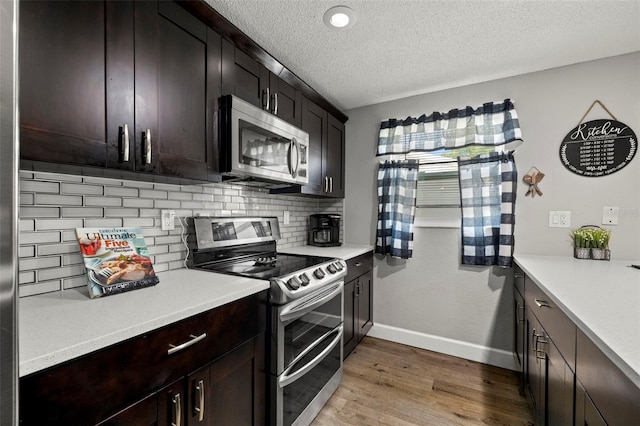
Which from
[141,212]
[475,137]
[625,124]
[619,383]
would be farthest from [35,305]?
[625,124]

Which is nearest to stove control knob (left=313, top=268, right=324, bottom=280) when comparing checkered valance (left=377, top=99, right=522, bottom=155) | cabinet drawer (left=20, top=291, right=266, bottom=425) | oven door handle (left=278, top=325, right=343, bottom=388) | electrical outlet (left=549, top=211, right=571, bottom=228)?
oven door handle (left=278, top=325, right=343, bottom=388)

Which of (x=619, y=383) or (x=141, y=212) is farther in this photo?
(x=141, y=212)

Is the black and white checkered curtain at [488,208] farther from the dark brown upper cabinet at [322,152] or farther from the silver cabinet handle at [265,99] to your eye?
the silver cabinet handle at [265,99]

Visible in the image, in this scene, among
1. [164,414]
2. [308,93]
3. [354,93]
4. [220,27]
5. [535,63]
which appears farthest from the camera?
[354,93]

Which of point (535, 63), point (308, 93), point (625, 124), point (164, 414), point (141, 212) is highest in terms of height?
point (535, 63)

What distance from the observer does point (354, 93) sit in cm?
273

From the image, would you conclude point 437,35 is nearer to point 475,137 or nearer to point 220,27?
point 475,137

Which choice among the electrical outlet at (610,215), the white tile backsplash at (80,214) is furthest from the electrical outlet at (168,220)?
the electrical outlet at (610,215)

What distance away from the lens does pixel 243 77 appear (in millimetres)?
1744

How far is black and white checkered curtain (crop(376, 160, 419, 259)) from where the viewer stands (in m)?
2.72

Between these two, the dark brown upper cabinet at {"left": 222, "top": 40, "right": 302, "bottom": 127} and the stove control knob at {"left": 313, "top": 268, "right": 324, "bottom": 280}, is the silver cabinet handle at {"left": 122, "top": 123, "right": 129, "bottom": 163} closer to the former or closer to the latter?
the dark brown upper cabinet at {"left": 222, "top": 40, "right": 302, "bottom": 127}

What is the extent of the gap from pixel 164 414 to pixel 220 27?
1.80 meters

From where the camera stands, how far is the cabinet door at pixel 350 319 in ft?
7.78

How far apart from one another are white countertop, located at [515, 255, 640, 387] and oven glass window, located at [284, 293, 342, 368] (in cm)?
118
